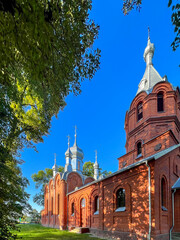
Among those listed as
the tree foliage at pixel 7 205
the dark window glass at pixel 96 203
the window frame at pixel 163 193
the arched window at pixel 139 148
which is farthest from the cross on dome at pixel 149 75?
the tree foliage at pixel 7 205

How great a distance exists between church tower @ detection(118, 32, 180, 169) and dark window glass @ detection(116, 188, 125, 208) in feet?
12.5

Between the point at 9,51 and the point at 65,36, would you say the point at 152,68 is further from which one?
the point at 9,51

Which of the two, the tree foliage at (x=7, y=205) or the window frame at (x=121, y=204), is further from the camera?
the window frame at (x=121, y=204)

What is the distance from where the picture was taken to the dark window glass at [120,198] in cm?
1096

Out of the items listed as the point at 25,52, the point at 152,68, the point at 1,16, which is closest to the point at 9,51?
the point at 25,52

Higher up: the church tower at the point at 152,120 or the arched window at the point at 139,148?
the church tower at the point at 152,120

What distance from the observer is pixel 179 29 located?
3336 millimetres

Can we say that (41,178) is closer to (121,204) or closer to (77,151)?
(77,151)

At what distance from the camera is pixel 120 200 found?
11.2m

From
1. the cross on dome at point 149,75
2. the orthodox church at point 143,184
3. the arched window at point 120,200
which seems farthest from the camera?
the cross on dome at point 149,75

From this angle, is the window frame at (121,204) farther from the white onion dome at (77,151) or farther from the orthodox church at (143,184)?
the white onion dome at (77,151)

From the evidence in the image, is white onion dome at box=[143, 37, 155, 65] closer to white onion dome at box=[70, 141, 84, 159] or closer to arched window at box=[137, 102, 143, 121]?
arched window at box=[137, 102, 143, 121]

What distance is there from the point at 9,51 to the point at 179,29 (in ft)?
10.4

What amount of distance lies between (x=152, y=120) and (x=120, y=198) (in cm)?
655
